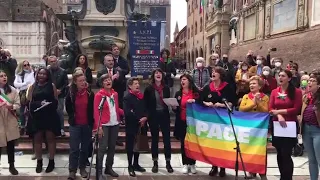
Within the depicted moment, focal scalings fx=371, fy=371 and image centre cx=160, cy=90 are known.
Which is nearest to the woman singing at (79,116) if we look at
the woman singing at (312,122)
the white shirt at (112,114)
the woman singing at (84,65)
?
the white shirt at (112,114)

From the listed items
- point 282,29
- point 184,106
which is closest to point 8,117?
point 184,106

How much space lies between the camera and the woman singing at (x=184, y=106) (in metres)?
6.50

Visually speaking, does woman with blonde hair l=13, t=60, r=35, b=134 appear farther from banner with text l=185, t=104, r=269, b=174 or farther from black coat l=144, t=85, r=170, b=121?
banner with text l=185, t=104, r=269, b=174

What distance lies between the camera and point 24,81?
834 cm

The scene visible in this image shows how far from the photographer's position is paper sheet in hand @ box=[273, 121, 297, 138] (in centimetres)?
555

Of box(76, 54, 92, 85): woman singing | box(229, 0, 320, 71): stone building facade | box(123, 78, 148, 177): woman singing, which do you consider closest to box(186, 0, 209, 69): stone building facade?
box(229, 0, 320, 71): stone building facade

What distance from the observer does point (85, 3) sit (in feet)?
41.2

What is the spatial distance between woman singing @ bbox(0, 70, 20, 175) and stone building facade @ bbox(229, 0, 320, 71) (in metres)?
13.5

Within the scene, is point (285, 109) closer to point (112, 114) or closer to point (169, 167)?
point (169, 167)

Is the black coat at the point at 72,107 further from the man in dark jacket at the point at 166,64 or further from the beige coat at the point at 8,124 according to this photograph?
the man in dark jacket at the point at 166,64

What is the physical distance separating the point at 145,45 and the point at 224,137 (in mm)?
3454

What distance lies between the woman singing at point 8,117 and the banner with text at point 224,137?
3.06 metres

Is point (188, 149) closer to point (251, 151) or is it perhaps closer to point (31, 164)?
point (251, 151)

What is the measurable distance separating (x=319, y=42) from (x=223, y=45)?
2251 cm
